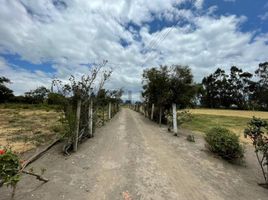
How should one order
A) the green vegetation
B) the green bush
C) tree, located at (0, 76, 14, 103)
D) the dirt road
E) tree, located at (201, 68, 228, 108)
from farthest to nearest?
tree, located at (201, 68, 228, 108)
tree, located at (0, 76, 14, 103)
the green vegetation
the green bush
the dirt road

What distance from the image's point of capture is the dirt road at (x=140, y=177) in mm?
4488

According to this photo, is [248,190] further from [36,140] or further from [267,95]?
[267,95]

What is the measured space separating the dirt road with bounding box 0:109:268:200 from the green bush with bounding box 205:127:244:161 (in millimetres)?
343

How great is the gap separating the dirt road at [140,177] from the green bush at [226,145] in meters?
0.34

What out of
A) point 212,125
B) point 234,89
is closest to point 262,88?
point 234,89

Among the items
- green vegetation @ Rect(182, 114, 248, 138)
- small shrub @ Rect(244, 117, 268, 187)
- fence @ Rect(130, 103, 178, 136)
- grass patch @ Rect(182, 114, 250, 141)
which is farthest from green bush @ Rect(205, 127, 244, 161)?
green vegetation @ Rect(182, 114, 248, 138)

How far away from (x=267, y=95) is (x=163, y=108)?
58.1 meters

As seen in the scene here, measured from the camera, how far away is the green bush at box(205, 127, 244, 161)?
24.0 feet

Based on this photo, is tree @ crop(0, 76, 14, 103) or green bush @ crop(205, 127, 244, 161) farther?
tree @ crop(0, 76, 14, 103)

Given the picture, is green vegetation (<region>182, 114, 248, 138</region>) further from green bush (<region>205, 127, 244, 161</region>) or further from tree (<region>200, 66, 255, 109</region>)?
tree (<region>200, 66, 255, 109</region>)

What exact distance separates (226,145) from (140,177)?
3.56 meters

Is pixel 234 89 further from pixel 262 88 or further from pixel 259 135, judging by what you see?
pixel 259 135

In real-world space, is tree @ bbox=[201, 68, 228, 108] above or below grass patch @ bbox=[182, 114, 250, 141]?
above

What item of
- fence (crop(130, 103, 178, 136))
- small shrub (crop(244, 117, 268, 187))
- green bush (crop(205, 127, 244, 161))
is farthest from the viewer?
fence (crop(130, 103, 178, 136))
